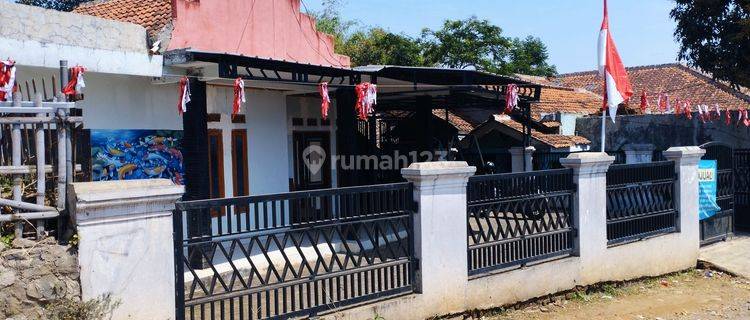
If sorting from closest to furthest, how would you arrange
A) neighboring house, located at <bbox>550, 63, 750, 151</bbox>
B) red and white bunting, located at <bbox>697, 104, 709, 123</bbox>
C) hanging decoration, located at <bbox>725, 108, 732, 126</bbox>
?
hanging decoration, located at <bbox>725, 108, 732, 126</bbox>
red and white bunting, located at <bbox>697, 104, 709, 123</bbox>
neighboring house, located at <bbox>550, 63, 750, 151</bbox>

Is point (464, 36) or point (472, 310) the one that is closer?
point (472, 310)

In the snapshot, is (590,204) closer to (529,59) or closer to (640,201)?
(640,201)

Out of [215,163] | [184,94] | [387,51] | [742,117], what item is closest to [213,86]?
[215,163]

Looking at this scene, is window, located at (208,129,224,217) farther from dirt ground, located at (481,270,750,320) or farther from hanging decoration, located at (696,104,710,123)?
hanging decoration, located at (696,104,710,123)

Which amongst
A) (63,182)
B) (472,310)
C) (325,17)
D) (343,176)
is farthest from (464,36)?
(63,182)

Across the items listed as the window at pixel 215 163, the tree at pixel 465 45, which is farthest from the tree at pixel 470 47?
the window at pixel 215 163

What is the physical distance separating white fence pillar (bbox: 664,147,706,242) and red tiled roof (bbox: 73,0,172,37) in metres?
7.78

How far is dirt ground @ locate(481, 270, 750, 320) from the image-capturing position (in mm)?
6961

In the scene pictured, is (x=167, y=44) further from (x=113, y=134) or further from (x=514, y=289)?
(x=514, y=289)

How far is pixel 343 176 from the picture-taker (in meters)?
12.7

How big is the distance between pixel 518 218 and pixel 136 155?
5.44 metres

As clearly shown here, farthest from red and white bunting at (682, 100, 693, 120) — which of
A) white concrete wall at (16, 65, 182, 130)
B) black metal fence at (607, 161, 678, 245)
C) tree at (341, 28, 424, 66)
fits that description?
tree at (341, 28, 424, 66)

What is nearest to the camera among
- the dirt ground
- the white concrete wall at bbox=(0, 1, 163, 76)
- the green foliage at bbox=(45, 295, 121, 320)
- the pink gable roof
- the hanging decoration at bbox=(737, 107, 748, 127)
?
the green foliage at bbox=(45, 295, 121, 320)

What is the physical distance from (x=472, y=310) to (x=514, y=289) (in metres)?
0.68
